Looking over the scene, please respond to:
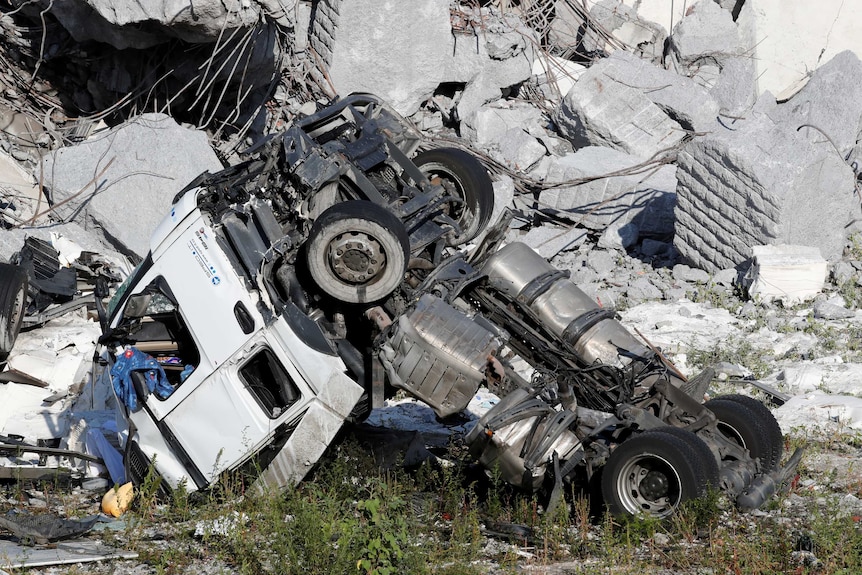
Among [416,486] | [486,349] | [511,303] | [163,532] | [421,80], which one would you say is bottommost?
[163,532]

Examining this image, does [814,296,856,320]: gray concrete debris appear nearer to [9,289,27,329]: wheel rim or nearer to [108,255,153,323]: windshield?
[108,255,153,323]: windshield

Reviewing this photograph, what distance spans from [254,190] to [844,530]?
414cm

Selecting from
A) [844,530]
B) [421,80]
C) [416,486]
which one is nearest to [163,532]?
[416,486]

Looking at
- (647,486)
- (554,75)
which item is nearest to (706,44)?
(554,75)

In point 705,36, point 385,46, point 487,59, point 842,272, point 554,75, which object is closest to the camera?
point 842,272

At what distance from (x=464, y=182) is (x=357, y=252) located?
1.85m

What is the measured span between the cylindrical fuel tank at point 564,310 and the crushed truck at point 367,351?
0.04ft

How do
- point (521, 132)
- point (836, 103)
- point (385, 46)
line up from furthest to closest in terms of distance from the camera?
point (385, 46), point (521, 132), point (836, 103)

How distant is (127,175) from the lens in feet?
37.5

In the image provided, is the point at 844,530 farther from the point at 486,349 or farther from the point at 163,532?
the point at 163,532

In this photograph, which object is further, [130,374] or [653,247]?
[653,247]

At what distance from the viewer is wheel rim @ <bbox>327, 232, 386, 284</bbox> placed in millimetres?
5953

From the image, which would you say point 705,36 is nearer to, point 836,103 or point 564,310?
point 836,103

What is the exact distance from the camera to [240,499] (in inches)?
253
